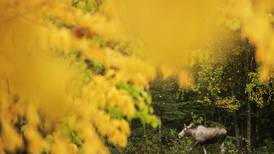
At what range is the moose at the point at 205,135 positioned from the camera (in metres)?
16.9

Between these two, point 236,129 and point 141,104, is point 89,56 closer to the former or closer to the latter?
point 141,104

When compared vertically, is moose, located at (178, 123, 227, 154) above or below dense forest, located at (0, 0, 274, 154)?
below

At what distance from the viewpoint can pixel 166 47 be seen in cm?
275

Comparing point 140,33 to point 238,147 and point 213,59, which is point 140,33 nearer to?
point 213,59

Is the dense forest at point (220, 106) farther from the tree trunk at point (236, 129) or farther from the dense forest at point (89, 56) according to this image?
the dense forest at point (89, 56)

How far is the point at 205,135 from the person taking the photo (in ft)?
55.6

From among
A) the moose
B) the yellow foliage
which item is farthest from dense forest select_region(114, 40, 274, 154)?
the yellow foliage

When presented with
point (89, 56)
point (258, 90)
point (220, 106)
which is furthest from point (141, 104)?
point (220, 106)

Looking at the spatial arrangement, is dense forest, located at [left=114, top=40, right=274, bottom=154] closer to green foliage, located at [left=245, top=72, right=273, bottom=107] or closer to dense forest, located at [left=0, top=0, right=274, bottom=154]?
green foliage, located at [left=245, top=72, right=273, bottom=107]

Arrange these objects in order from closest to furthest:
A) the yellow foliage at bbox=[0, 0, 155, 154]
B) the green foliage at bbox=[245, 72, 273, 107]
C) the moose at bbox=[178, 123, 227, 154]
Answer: the yellow foliage at bbox=[0, 0, 155, 154], the green foliage at bbox=[245, 72, 273, 107], the moose at bbox=[178, 123, 227, 154]

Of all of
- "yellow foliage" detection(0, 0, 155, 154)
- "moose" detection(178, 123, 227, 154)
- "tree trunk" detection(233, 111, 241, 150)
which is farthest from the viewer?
"tree trunk" detection(233, 111, 241, 150)

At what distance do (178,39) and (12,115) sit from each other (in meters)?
1.17

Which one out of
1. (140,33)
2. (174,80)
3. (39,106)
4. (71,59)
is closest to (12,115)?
(39,106)

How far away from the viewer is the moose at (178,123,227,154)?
55.4 ft
